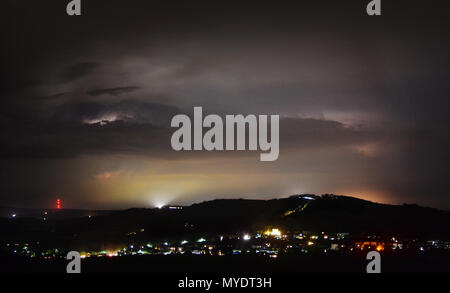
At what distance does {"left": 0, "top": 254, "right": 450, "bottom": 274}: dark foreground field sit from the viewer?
3381 inches

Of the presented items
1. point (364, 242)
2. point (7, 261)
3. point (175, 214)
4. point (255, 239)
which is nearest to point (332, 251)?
point (364, 242)

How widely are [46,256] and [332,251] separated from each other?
172ft

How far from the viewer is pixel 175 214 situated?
448 feet

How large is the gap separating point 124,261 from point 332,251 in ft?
123

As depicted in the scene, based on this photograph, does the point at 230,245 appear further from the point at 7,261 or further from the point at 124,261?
the point at 7,261

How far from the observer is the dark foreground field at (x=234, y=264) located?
85.9m

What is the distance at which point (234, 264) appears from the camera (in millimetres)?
92875
